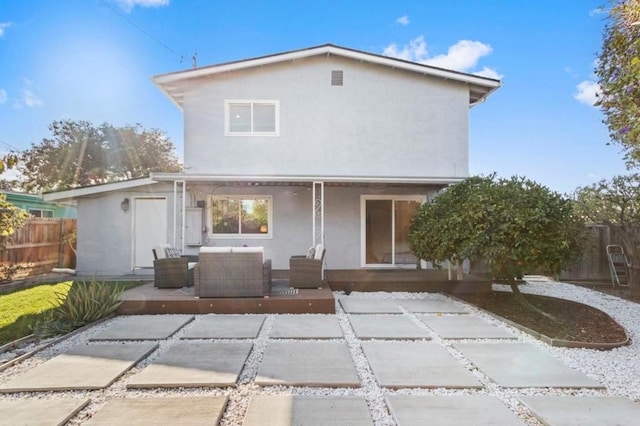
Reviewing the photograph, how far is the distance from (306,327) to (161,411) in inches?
116

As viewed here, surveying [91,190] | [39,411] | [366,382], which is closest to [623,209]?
[366,382]

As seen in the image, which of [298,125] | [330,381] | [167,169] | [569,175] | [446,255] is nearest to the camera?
[330,381]

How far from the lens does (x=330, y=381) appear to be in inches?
151

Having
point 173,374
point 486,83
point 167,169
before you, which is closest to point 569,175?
point 486,83

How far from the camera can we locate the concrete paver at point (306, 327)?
547 centimetres

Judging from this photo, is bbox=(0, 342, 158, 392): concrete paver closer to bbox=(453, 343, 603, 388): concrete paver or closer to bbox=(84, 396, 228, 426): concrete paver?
bbox=(84, 396, 228, 426): concrete paver

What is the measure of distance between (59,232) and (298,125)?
31.2ft

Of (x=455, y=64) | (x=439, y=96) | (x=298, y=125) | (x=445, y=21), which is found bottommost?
(x=298, y=125)

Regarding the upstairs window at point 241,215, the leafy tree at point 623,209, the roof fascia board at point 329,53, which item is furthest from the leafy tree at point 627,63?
the upstairs window at point 241,215

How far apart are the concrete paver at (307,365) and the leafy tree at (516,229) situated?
3875 mm

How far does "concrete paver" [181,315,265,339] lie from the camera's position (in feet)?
17.9

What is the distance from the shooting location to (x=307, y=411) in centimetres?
325

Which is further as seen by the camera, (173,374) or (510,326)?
(510,326)

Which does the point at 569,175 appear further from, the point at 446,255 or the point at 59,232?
the point at 59,232
